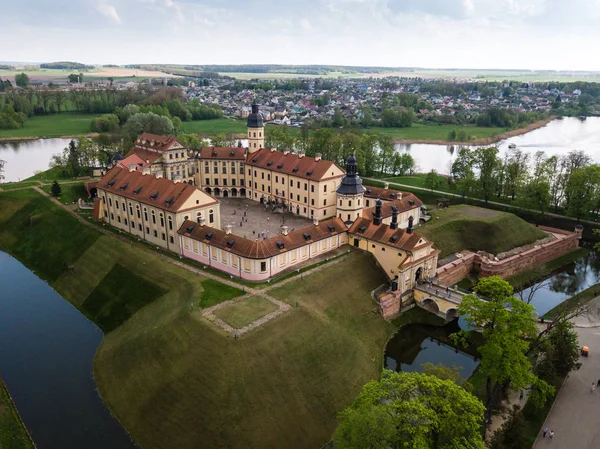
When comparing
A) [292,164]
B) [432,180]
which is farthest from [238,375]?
[432,180]

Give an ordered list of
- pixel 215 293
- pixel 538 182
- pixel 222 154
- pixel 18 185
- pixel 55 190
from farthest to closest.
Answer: pixel 18 185, pixel 222 154, pixel 538 182, pixel 55 190, pixel 215 293

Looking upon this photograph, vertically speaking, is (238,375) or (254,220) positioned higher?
(254,220)

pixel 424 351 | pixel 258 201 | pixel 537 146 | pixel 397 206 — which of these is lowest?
pixel 424 351

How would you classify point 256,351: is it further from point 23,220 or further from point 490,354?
point 23,220

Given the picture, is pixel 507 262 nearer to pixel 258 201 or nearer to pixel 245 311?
pixel 245 311

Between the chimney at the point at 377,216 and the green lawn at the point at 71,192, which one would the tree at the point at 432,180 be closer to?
the chimney at the point at 377,216
